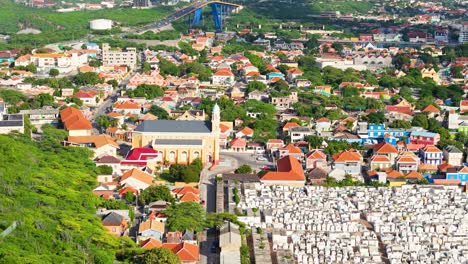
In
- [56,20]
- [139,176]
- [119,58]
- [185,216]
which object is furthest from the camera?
[56,20]

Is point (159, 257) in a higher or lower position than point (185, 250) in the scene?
higher

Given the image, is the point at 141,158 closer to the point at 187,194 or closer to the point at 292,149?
the point at 187,194

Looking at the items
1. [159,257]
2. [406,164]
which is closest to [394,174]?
[406,164]

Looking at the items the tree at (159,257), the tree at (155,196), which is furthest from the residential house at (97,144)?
the tree at (159,257)

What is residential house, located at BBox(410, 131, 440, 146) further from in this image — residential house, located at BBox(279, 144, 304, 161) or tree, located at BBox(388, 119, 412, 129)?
residential house, located at BBox(279, 144, 304, 161)

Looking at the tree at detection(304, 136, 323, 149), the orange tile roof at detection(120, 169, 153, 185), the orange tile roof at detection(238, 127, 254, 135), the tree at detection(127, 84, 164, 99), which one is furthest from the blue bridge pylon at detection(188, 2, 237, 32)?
the orange tile roof at detection(120, 169, 153, 185)

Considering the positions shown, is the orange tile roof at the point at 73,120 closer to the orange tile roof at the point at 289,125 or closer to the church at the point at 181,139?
the church at the point at 181,139
